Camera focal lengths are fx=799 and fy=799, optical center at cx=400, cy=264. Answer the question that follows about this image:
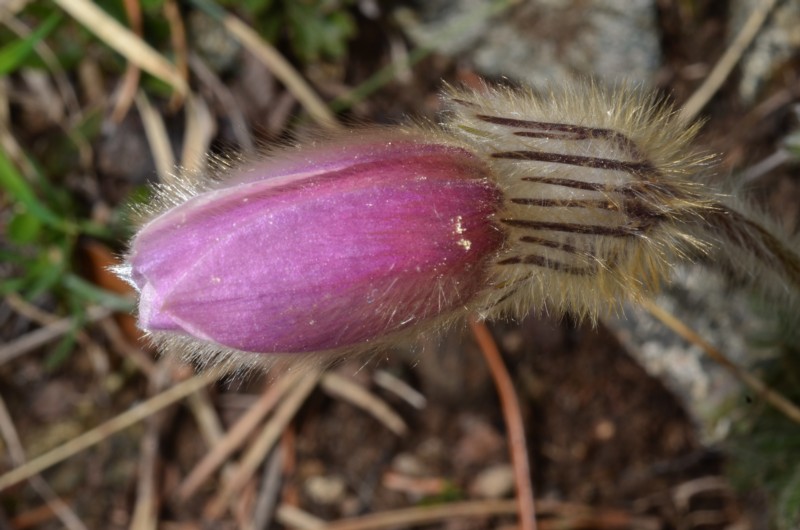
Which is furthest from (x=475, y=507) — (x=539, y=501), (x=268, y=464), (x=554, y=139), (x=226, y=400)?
(x=554, y=139)

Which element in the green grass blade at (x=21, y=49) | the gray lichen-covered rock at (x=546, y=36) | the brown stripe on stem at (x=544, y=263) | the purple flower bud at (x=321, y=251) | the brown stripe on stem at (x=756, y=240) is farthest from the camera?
the gray lichen-covered rock at (x=546, y=36)

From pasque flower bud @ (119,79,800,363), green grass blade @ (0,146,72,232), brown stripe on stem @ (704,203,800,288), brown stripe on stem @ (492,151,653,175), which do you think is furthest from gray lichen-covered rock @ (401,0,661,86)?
green grass blade @ (0,146,72,232)

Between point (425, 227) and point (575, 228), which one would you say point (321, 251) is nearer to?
point (425, 227)

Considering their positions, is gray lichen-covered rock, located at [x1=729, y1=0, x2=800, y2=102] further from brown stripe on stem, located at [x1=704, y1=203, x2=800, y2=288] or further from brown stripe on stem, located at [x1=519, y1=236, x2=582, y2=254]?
brown stripe on stem, located at [x1=519, y1=236, x2=582, y2=254]

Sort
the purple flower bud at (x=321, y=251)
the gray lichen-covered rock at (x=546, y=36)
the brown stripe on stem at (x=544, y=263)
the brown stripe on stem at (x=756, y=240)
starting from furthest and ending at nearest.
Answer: the gray lichen-covered rock at (x=546, y=36)
the brown stripe on stem at (x=756, y=240)
the brown stripe on stem at (x=544, y=263)
the purple flower bud at (x=321, y=251)

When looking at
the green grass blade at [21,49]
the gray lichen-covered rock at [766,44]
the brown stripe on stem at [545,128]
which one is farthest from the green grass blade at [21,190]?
the gray lichen-covered rock at [766,44]

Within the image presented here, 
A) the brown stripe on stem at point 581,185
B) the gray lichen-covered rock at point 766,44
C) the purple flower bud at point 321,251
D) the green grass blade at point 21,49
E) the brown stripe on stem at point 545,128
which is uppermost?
the gray lichen-covered rock at point 766,44

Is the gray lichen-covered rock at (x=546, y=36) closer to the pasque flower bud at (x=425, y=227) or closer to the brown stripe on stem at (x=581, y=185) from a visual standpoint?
the pasque flower bud at (x=425, y=227)
